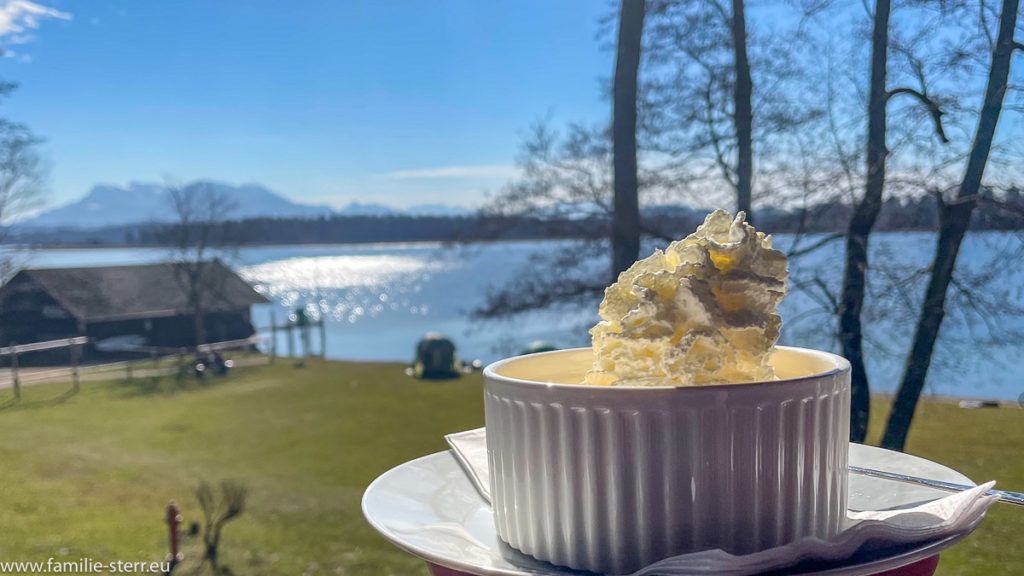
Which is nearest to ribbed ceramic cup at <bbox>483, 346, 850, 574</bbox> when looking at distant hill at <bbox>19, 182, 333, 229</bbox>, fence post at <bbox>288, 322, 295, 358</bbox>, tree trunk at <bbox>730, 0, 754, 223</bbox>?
tree trunk at <bbox>730, 0, 754, 223</bbox>

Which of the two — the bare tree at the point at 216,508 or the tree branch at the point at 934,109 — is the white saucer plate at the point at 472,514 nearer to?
the tree branch at the point at 934,109

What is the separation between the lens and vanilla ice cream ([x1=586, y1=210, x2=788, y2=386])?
0.95ft

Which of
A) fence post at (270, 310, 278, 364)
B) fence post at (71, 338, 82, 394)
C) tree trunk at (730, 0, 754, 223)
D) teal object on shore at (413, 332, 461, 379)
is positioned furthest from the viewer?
teal object on shore at (413, 332, 461, 379)

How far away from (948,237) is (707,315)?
3.08 feet

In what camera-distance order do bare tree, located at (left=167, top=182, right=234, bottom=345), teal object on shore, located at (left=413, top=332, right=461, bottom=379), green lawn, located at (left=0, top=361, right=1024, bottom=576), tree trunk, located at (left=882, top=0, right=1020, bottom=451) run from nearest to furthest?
tree trunk, located at (left=882, top=0, right=1020, bottom=451) → green lawn, located at (left=0, top=361, right=1024, bottom=576) → bare tree, located at (left=167, top=182, right=234, bottom=345) → teal object on shore, located at (left=413, top=332, right=461, bottom=379)

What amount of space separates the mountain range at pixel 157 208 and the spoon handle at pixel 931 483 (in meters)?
1.33

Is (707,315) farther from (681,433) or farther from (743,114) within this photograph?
(743,114)

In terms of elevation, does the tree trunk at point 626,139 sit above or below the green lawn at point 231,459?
above

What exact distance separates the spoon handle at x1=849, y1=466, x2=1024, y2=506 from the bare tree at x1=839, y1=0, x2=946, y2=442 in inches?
31.8

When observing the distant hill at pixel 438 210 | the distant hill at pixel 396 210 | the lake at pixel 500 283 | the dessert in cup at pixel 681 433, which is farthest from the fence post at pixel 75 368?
the dessert in cup at pixel 681 433

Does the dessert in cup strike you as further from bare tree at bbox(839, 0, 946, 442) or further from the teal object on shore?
the teal object on shore

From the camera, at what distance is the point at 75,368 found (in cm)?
168

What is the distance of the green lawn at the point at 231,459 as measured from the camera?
60.4 inches

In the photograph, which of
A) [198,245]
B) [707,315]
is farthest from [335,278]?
[707,315]
